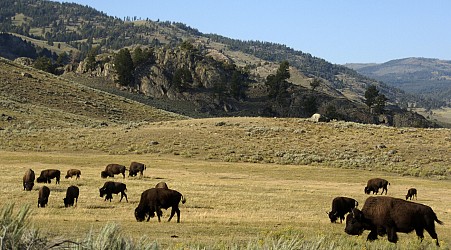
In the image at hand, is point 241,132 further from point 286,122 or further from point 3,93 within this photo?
point 3,93

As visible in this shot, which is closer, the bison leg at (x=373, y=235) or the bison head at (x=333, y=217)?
the bison leg at (x=373, y=235)

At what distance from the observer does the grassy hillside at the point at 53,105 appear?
246 feet

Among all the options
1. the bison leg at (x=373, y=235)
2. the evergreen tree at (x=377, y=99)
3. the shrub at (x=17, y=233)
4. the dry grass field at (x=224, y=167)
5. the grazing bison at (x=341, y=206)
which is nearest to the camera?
the shrub at (x=17, y=233)

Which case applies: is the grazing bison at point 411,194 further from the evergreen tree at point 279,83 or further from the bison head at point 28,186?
the evergreen tree at point 279,83

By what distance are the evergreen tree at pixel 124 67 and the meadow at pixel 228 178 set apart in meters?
73.6

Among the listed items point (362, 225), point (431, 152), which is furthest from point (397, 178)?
point (362, 225)

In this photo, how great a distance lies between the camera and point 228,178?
40.2m

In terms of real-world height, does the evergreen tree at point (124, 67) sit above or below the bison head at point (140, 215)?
above

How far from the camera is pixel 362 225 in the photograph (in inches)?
609

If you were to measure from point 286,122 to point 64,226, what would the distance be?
56404 mm

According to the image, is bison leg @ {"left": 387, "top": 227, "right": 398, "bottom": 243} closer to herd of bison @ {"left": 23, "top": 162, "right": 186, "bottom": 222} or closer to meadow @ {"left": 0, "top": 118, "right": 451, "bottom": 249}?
meadow @ {"left": 0, "top": 118, "right": 451, "bottom": 249}

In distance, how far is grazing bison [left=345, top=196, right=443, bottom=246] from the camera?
1489 cm

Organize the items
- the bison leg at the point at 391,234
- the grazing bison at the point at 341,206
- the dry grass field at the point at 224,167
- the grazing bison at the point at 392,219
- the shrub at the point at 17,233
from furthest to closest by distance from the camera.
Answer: the grazing bison at the point at 341,206
the dry grass field at the point at 224,167
the grazing bison at the point at 392,219
the bison leg at the point at 391,234
the shrub at the point at 17,233

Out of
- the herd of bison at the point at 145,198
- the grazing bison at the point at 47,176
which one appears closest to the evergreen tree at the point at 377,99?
the grazing bison at the point at 47,176
